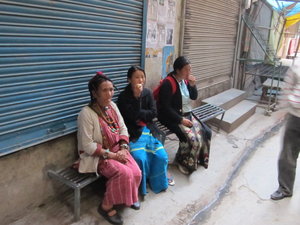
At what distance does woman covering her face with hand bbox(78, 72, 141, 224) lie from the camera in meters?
2.50

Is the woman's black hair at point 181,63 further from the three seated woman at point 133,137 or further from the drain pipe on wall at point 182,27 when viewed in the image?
the drain pipe on wall at point 182,27

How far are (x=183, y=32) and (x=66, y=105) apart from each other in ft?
8.65

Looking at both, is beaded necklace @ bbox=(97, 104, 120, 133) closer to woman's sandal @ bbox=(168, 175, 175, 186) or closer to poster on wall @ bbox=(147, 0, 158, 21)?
woman's sandal @ bbox=(168, 175, 175, 186)

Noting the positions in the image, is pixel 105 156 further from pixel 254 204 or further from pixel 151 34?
pixel 151 34

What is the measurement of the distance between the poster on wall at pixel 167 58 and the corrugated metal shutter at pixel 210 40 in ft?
1.39

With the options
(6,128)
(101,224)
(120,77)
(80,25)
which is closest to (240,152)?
(120,77)

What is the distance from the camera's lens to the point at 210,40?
562cm

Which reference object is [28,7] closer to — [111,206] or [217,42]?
[111,206]

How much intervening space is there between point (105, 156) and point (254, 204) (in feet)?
5.88

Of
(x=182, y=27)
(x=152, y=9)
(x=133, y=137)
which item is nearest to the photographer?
(x=133, y=137)

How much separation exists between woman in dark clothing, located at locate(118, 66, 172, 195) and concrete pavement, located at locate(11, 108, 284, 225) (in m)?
0.21

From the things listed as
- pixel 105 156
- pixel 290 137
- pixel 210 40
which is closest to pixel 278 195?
pixel 290 137

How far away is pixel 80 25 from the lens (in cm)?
269

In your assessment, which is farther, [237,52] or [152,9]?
[237,52]
